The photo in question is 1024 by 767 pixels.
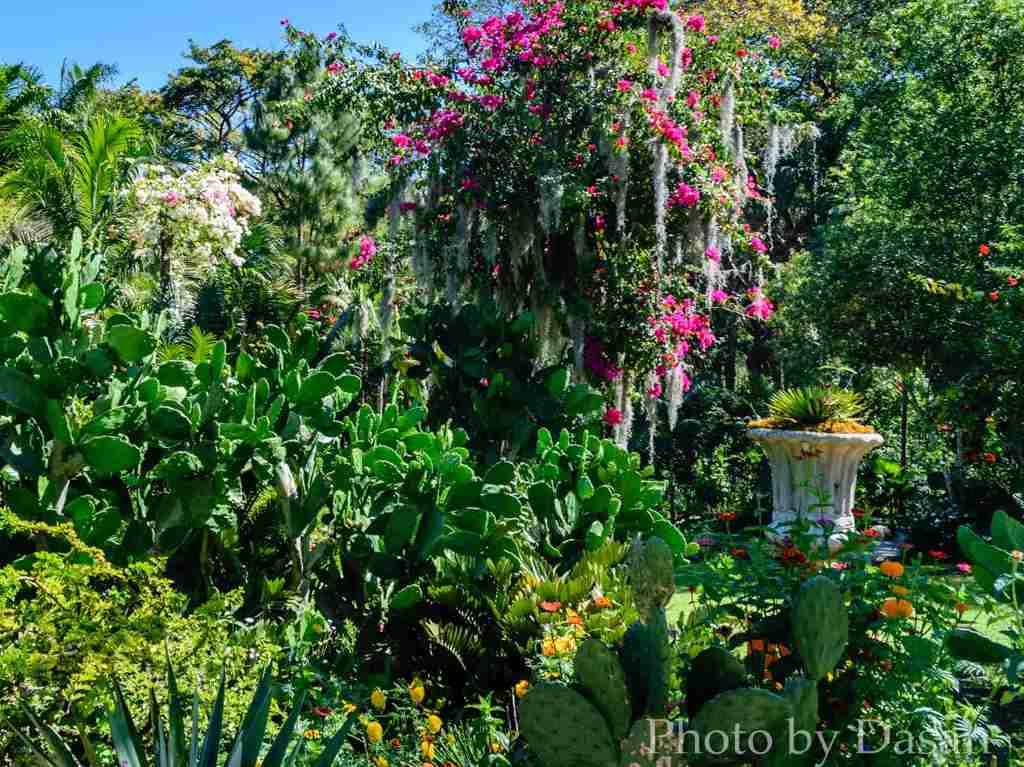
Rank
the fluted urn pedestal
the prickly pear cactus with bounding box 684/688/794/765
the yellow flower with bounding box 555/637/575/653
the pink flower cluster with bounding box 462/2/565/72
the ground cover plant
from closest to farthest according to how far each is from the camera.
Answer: the prickly pear cactus with bounding box 684/688/794/765 < the ground cover plant < the yellow flower with bounding box 555/637/575/653 < the pink flower cluster with bounding box 462/2/565/72 < the fluted urn pedestal

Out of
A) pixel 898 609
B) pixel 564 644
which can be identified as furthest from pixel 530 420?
pixel 898 609

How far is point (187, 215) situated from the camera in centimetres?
927

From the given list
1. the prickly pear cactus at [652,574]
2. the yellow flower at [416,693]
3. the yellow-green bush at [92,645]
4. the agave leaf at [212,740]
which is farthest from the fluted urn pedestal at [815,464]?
the agave leaf at [212,740]

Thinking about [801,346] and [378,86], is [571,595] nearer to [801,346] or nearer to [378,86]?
[378,86]

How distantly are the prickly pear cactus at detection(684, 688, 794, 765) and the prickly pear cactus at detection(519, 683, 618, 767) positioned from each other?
0.19 metres

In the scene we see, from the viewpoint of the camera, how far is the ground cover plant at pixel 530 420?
2545 mm

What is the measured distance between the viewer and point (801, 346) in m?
12.1

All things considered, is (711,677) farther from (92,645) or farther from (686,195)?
(686,195)

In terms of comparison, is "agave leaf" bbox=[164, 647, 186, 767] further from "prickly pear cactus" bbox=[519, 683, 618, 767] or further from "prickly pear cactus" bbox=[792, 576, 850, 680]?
"prickly pear cactus" bbox=[792, 576, 850, 680]

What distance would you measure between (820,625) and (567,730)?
0.64 m

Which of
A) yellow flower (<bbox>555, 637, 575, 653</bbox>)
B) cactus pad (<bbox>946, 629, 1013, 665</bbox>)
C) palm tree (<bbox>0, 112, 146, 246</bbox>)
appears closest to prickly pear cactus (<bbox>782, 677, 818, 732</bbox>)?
cactus pad (<bbox>946, 629, 1013, 665</bbox>)

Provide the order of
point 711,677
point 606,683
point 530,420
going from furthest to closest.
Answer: point 530,420, point 711,677, point 606,683

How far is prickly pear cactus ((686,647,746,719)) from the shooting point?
231 cm

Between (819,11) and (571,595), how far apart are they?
14831mm
